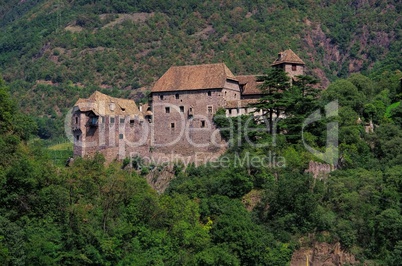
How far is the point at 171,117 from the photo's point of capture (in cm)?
8044

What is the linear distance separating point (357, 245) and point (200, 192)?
1279 centimetres

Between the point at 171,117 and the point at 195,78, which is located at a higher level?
the point at 195,78

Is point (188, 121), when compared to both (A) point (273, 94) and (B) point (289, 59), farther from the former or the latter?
(B) point (289, 59)

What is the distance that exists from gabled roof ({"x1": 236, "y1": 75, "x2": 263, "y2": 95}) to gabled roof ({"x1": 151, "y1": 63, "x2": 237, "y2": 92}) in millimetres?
1399

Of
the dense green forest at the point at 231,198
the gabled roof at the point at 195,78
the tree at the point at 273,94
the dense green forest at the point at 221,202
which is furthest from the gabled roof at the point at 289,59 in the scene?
the gabled roof at the point at 195,78

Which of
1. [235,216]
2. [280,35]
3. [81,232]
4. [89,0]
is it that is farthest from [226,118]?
[89,0]

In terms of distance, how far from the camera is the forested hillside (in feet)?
459

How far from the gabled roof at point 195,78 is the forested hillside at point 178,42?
48412 mm

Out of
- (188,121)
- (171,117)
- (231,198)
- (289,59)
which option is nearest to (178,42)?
(289,59)

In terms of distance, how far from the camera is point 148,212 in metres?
62.1

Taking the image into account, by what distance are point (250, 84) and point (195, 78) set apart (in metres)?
5.14

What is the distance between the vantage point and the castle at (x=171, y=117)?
7875cm

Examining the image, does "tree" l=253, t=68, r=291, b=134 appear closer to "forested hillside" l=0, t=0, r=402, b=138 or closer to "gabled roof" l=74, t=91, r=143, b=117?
"gabled roof" l=74, t=91, r=143, b=117

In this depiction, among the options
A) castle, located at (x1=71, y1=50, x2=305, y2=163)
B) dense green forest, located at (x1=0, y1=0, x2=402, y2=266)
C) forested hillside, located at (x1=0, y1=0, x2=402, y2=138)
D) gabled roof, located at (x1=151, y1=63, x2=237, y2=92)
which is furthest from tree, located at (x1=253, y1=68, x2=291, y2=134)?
forested hillside, located at (x1=0, y1=0, x2=402, y2=138)
